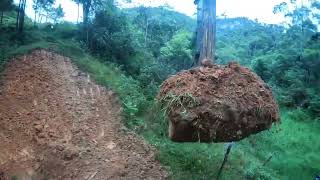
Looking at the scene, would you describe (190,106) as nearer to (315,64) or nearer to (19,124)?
(19,124)

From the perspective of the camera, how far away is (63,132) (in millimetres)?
8961

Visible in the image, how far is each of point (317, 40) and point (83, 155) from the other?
17092 mm

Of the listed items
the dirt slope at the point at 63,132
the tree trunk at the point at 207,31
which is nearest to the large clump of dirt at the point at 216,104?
the tree trunk at the point at 207,31

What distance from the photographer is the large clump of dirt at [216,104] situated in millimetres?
5438

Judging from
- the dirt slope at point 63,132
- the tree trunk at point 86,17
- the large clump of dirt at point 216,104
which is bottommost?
the dirt slope at point 63,132

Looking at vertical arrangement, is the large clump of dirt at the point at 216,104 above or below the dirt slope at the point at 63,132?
above

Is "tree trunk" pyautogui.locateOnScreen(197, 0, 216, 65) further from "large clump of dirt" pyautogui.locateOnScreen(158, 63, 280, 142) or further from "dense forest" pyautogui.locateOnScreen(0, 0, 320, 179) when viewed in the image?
"large clump of dirt" pyautogui.locateOnScreen(158, 63, 280, 142)

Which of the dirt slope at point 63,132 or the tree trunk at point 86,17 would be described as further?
the tree trunk at point 86,17

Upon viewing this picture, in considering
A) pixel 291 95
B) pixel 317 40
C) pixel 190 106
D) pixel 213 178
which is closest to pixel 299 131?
pixel 291 95

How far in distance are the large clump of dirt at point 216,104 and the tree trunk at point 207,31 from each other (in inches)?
91.3

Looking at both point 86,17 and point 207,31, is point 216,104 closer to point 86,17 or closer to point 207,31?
point 207,31

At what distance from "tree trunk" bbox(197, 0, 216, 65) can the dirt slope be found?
246cm

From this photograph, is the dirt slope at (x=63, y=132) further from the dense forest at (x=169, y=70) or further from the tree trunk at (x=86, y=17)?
the tree trunk at (x=86, y=17)

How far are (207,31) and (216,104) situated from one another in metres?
3.38
